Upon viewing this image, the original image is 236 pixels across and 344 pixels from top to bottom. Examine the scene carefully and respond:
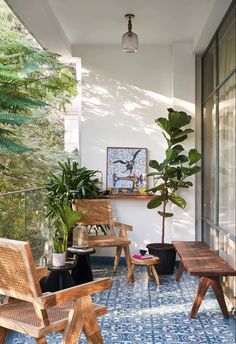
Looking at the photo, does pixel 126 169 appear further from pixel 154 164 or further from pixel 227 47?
pixel 227 47

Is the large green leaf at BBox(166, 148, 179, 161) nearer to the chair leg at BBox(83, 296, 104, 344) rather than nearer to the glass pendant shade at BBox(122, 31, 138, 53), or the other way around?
the glass pendant shade at BBox(122, 31, 138, 53)

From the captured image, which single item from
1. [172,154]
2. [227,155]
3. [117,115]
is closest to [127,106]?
[117,115]

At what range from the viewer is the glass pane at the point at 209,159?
4848 mm

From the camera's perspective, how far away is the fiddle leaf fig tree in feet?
16.9

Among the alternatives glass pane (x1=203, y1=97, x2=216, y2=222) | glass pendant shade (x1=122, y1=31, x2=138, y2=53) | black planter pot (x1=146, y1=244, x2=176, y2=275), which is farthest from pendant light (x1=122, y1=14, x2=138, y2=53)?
black planter pot (x1=146, y1=244, x2=176, y2=275)

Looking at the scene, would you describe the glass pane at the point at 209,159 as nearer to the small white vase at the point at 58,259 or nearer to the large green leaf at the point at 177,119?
the large green leaf at the point at 177,119

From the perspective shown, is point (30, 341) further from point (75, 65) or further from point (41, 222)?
point (75, 65)

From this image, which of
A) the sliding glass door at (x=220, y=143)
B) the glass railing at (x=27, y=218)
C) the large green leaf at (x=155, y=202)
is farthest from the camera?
the large green leaf at (x=155, y=202)

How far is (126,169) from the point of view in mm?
5746

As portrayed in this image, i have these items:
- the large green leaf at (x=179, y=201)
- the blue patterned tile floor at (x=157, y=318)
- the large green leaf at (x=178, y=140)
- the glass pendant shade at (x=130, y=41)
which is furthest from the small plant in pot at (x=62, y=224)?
the glass pendant shade at (x=130, y=41)

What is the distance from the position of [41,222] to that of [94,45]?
2565mm

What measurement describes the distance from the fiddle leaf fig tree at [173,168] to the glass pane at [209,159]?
178mm

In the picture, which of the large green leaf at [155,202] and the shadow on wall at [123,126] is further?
the shadow on wall at [123,126]

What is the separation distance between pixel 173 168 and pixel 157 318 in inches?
82.2
